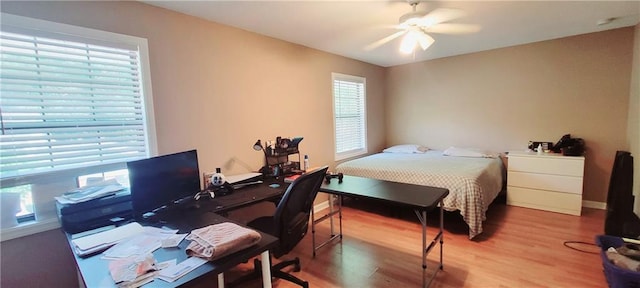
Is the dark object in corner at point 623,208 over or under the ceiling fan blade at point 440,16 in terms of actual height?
under

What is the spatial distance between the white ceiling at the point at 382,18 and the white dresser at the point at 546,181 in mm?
1593

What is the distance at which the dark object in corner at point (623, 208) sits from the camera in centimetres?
254

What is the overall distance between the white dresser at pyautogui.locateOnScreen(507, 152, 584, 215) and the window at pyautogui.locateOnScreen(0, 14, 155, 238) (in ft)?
14.5

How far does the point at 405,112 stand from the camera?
5.27 metres

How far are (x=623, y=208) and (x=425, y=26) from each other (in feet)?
8.48

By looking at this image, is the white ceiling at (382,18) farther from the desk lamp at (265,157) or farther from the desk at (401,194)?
the desk at (401,194)

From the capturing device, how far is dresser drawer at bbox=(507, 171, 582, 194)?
3410 mm

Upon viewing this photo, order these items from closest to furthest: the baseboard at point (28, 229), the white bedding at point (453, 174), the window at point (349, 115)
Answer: the baseboard at point (28, 229) < the white bedding at point (453, 174) < the window at point (349, 115)

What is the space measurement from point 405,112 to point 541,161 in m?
2.27

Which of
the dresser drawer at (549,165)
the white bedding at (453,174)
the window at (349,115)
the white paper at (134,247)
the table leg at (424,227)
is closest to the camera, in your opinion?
the white paper at (134,247)

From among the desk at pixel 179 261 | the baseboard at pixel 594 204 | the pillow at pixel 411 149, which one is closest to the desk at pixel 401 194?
the desk at pixel 179 261

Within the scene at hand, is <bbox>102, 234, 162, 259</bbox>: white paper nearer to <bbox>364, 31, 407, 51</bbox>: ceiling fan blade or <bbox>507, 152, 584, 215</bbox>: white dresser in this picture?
<bbox>364, 31, 407, 51</bbox>: ceiling fan blade

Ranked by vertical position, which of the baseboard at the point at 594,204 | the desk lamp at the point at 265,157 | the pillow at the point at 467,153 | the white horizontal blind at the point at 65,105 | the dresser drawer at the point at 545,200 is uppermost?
the white horizontal blind at the point at 65,105

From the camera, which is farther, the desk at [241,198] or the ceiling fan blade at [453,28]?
the ceiling fan blade at [453,28]
